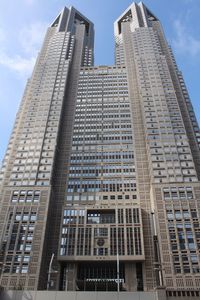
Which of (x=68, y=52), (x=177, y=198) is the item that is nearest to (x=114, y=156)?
(x=177, y=198)

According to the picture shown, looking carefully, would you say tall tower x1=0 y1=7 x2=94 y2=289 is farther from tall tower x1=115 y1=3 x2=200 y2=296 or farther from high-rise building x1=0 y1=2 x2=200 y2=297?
tall tower x1=115 y1=3 x2=200 y2=296

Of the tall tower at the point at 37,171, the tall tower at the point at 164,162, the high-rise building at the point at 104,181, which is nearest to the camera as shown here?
the tall tower at the point at 164,162

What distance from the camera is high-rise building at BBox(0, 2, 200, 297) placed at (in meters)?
76.4

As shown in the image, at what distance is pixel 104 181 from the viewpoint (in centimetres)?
9862

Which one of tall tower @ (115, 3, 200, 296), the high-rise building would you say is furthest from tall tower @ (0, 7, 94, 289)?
tall tower @ (115, 3, 200, 296)

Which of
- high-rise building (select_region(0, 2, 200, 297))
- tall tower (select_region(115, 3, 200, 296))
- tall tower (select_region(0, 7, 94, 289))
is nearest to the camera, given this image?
tall tower (select_region(115, 3, 200, 296))

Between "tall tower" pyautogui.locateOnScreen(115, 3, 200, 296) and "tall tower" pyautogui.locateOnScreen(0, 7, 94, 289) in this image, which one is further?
"tall tower" pyautogui.locateOnScreen(0, 7, 94, 289)

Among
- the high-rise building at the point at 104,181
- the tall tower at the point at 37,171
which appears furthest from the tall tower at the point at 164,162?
the tall tower at the point at 37,171

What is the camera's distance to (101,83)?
141 m

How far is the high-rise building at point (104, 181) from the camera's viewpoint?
76.4m

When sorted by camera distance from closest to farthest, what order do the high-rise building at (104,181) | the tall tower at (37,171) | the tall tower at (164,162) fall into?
the tall tower at (164,162), the tall tower at (37,171), the high-rise building at (104,181)

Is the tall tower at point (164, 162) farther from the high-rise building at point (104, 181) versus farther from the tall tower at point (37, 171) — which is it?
the tall tower at point (37, 171)

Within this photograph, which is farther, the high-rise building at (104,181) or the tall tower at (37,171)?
the high-rise building at (104,181)

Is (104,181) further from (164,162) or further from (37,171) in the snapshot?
(37,171)
